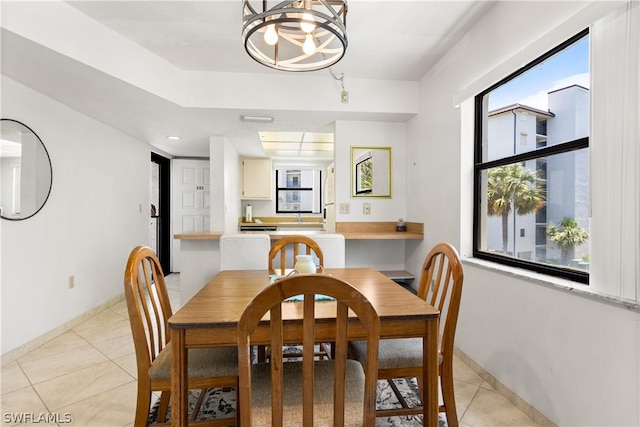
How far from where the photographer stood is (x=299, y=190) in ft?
19.6

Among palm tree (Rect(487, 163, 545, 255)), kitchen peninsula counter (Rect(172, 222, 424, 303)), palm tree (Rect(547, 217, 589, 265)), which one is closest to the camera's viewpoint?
palm tree (Rect(547, 217, 589, 265))

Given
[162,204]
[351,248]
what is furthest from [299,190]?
[351,248]

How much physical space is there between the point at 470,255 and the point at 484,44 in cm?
148

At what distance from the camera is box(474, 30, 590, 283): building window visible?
1.49 meters

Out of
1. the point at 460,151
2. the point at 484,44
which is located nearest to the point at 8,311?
the point at 460,151

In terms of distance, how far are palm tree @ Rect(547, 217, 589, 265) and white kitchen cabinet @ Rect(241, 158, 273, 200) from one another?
14.1ft

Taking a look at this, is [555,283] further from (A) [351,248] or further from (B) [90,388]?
(B) [90,388]

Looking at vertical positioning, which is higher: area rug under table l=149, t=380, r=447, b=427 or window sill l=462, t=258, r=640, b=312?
window sill l=462, t=258, r=640, b=312

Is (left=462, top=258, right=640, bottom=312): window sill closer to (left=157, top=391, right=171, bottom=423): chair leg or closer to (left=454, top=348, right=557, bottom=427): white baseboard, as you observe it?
(left=454, top=348, right=557, bottom=427): white baseboard

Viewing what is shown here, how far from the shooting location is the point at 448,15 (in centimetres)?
198

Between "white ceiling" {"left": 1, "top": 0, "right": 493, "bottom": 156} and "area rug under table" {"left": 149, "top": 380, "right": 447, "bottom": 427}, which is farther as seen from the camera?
"white ceiling" {"left": 1, "top": 0, "right": 493, "bottom": 156}

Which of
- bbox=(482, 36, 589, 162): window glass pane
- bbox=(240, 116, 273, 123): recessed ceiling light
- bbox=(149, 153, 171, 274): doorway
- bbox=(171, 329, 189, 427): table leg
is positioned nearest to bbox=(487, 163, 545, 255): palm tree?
bbox=(482, 36, 589, 162): window glass pane

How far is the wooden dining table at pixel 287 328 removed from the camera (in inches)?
41.7

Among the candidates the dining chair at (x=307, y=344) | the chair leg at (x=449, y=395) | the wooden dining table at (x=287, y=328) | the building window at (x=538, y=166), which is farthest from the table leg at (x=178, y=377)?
the building window at (x=538, y=166)
